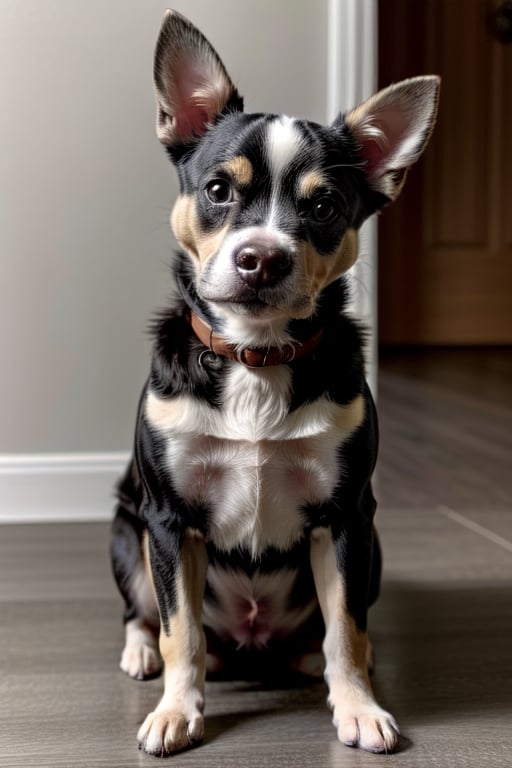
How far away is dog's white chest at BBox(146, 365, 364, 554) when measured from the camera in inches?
48.9

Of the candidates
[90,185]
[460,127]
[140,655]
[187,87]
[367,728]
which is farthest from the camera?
[460,127]

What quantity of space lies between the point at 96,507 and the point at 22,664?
0.89 meters

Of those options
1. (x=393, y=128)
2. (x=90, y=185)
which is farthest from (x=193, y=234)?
(x=90, y=185)

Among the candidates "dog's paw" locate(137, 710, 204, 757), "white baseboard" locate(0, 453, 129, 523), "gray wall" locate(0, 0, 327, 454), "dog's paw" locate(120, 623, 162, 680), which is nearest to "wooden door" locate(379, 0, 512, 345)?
"gray wall" locate(0, 0, 327, 454)

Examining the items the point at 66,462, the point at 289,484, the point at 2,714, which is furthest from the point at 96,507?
the point at 289,484

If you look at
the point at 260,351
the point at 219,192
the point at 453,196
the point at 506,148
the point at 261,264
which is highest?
the point at 506,148

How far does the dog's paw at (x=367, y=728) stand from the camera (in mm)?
1187

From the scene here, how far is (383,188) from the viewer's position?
53.2 inches

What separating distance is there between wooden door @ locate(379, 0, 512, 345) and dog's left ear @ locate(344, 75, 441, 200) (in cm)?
386

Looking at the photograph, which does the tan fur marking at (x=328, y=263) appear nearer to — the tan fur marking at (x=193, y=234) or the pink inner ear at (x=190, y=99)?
the tan fur marking at (x=193, y=234)

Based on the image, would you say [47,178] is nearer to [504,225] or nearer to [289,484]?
[289,484]

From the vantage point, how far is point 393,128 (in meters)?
1.33

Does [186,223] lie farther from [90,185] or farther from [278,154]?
[90,185]

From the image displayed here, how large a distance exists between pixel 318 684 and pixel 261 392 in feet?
1.63
